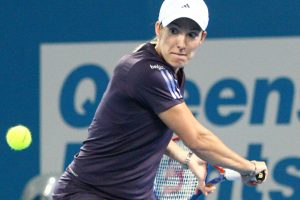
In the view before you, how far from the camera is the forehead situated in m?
3.56

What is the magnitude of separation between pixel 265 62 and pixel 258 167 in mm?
2121

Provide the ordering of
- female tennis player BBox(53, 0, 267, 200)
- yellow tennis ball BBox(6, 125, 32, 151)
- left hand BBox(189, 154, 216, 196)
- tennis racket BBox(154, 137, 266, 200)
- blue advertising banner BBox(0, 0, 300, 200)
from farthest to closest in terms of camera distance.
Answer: blue advertising banner BBox(0, 0, 300, 200) → yellow tennis ball BBox(6, 125, 32, 151) → tennis racket BBox(154, 137, 266, 200) → left hand BBox(189, 154, 216, 196) → female tennis player BBox(53, 0, 267, 200)

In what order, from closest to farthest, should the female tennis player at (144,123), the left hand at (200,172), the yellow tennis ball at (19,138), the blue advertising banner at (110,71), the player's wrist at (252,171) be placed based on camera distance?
1. the female tennis player at (144,123)
2. the player's wrist at (252,171)
3. the left hand at (200,172)
4. the yellow tennis ball at (19,138)
5. the blue advertising banner at (110,71)

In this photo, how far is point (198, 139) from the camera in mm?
3600

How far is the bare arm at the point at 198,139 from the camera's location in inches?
139

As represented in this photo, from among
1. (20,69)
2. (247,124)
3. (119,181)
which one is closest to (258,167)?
(119,181)

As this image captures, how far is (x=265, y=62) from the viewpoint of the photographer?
18.9 feet

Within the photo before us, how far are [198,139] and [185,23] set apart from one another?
44 cm

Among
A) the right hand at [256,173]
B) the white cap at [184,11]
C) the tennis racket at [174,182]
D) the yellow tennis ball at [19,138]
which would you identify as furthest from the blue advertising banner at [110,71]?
the white cap at [184,11]

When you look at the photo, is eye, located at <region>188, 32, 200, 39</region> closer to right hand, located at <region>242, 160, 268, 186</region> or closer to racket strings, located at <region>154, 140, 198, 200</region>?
right hand, located at <region>242, 160, 268, 186</region>

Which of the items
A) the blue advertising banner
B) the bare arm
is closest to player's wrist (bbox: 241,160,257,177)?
the bare arm

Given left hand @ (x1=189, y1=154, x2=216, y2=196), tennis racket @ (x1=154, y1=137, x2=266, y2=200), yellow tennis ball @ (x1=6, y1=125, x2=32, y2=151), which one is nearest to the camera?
left hand @ (x1=189, y1=154, x2=216, y2=196)

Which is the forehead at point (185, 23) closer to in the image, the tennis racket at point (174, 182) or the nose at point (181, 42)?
the nose at point (181, 42)

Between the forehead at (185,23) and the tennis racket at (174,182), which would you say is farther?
the tennis racket at (174,182)
